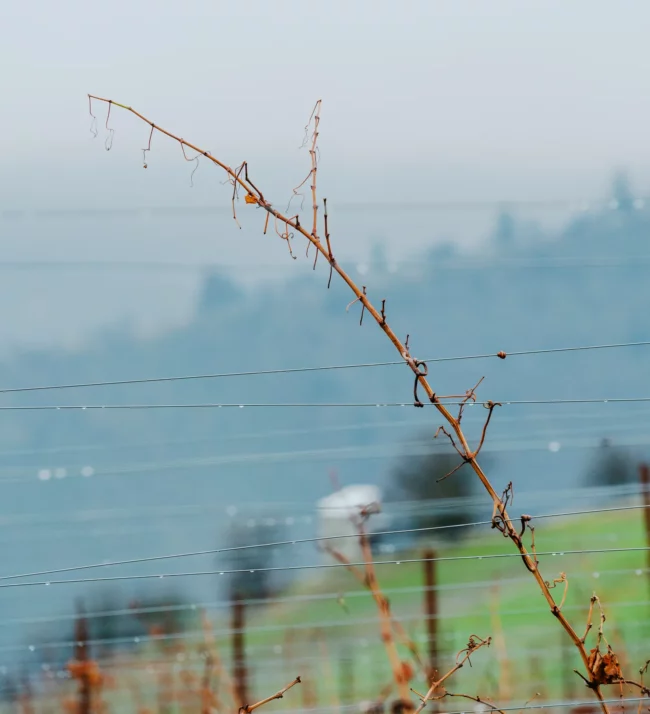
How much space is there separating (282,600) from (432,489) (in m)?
0.43

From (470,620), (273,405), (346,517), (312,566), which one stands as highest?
(273,405)

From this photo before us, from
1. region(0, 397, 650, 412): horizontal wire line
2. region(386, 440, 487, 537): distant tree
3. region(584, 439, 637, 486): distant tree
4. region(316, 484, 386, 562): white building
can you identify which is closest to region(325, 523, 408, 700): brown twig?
region(316, 484, 386, 562): white building

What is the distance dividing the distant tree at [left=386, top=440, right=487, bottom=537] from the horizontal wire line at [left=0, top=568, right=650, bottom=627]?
140 mm

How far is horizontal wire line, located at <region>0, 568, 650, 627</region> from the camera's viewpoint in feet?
5.76

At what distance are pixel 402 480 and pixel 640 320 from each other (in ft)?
2.24

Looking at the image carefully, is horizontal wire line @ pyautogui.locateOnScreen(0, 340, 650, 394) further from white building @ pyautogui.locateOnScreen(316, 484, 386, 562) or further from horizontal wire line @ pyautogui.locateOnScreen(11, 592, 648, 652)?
horizontal wire line @ pyautogui.locateOnScreen(11, 592, 648, 652)

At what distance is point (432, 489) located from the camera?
1795 mm

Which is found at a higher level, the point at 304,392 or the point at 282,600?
the point at 304,392

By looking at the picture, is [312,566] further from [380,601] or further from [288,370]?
[288,370]

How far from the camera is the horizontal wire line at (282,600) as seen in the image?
176 centimetres

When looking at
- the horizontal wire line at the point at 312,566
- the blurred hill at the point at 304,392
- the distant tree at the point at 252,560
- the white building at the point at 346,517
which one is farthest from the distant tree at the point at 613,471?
the distant tree at the point at 252,560

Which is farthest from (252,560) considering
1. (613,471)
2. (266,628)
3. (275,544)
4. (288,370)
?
(613,471)

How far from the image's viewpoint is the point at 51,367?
1.78 m

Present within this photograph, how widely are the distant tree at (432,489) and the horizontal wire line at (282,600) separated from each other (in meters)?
0.14
